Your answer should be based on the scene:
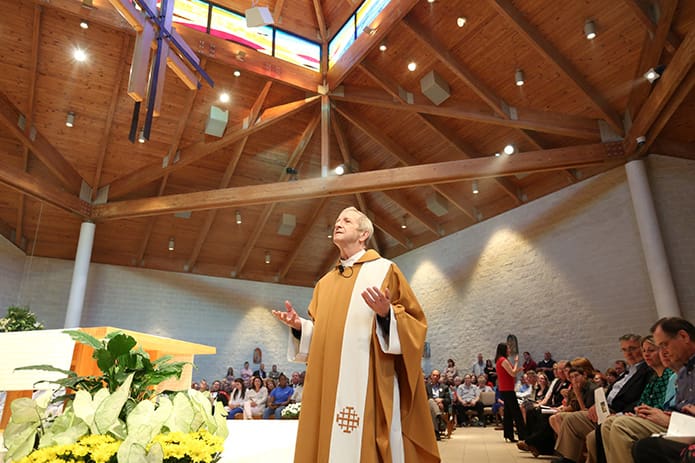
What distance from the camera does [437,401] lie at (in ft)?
23.5

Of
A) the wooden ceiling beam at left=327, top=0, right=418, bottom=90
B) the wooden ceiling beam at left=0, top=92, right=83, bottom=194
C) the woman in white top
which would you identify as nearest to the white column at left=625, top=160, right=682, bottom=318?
the wooden ceiling beam at left=327, top=0, right=418, bottom=90

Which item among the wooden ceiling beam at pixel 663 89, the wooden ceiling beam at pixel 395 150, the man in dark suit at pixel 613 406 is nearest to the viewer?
the man in dark suit at pixel 613 406

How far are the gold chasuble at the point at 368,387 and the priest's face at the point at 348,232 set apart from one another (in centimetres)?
24

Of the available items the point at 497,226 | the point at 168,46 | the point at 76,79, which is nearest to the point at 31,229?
the point at 76,79

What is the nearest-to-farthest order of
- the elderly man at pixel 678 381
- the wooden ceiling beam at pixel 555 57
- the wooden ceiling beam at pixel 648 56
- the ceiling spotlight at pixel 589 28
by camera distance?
1. the elderly man at pixel 678 381
2. the wooden ceiling beam at pixel 648 56
3. the ceiling spotlight at pixel 589 28
4. the wooden ceiling beam at pixel 555 57

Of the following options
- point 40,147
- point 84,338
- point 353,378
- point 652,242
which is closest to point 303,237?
point 40,147

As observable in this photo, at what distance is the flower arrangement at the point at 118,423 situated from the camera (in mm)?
925

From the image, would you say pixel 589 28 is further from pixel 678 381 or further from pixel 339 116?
pixel 678 381

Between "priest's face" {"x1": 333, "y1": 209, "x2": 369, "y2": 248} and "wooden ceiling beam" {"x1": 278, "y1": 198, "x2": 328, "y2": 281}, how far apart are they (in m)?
9.26

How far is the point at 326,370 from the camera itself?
6.27ft

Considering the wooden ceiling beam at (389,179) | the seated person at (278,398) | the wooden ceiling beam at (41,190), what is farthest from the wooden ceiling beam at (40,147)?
the seated person at (278,398)

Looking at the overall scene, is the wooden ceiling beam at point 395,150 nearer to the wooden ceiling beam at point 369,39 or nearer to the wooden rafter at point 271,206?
the wooden rafter at point 271,206

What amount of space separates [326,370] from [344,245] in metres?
0.59

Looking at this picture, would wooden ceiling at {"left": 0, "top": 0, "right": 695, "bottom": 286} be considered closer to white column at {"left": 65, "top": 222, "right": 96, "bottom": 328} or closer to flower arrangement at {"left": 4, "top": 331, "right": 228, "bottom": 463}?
white column at {"left": 65, "top": 222, "right": 96, "bottom": 328}
